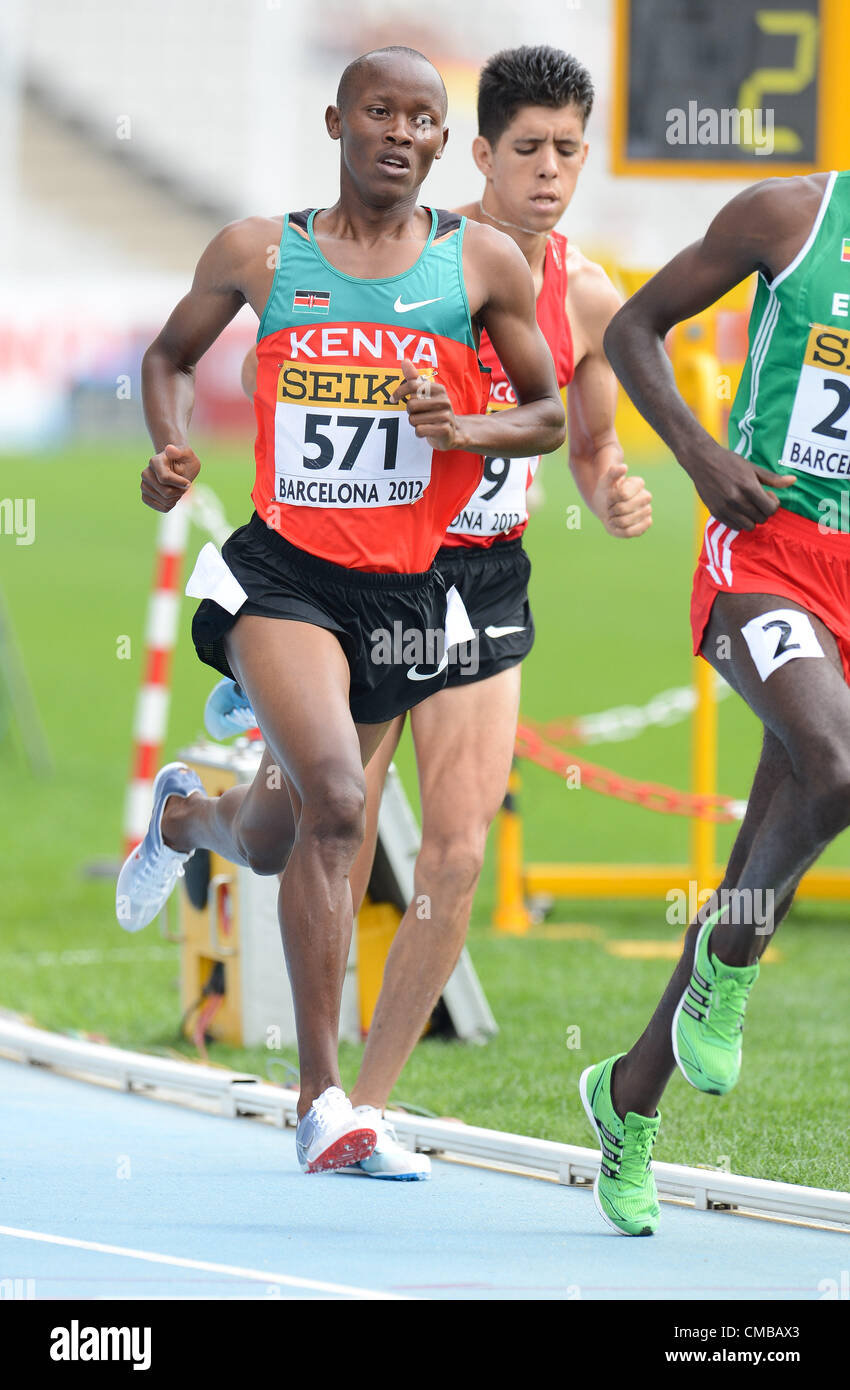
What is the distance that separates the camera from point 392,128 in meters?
4.55

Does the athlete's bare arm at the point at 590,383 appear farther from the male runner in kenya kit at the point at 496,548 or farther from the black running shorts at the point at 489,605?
the black running shorts at the point at 489,605

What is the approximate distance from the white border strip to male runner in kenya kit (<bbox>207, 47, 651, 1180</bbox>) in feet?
0.92

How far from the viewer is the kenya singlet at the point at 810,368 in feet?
13.8

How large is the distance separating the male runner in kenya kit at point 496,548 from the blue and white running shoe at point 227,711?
0.05 metres

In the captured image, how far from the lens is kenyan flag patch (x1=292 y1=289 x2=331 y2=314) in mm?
4590

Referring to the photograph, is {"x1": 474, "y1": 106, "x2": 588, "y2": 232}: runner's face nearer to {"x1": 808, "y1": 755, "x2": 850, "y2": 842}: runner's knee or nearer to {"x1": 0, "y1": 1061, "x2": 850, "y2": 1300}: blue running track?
{"x1": 808, "y1": 755, "x2": 850, "y2": 842}: runner's knee

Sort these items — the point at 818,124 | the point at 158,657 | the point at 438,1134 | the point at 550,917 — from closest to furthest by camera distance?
the point at 438,1134, the point at 818,124, the point at 158,657, the point at 550,917

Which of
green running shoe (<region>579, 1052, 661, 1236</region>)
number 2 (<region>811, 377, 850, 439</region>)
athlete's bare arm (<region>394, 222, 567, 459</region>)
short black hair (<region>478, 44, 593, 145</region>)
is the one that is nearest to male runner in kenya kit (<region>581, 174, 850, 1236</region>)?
number 2 (<region>811, 377, 850, 439</region>)

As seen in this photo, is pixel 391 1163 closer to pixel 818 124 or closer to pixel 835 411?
pixel 835 411

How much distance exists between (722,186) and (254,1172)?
249 inches

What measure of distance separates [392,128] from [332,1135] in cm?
216

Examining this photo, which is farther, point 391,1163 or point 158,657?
point 158,657

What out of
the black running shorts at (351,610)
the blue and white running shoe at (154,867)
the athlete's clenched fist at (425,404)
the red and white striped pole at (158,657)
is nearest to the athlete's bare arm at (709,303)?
the athlete's clenched fist at (425,404)

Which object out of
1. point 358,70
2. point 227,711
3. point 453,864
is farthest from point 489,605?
point 358,70
